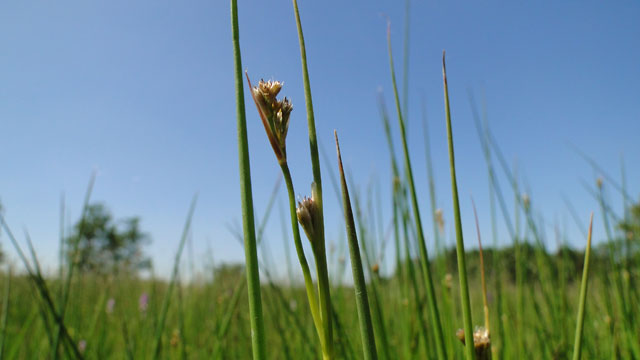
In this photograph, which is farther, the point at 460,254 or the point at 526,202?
the point at 526,202

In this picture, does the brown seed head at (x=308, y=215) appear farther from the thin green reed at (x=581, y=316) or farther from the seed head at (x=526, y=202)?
the seed head at (x=526, y=202)

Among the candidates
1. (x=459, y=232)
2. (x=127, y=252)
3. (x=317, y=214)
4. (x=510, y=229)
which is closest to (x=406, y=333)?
(x=510, y=229)

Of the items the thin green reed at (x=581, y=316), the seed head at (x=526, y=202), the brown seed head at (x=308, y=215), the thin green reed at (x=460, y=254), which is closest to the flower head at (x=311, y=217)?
the brown seed head at (x=308, y=215)

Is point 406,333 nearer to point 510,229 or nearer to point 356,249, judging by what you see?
Answer: point 510,229

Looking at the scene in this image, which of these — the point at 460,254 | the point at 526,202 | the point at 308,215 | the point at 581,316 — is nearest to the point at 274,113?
the point at 308,215

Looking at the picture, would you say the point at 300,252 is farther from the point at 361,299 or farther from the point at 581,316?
the point at 581,316

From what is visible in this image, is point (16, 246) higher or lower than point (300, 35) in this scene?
lower
